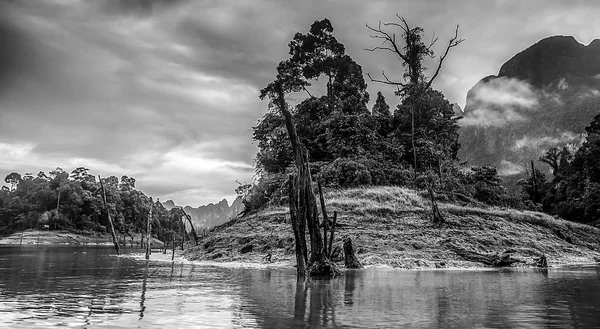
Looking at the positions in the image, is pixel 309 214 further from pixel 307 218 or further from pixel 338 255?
pixel 338 255

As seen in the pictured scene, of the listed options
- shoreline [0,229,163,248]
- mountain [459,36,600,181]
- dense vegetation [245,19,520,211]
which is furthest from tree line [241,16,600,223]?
mountain [459,36,600,181]

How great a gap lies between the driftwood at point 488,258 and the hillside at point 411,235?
0.16m

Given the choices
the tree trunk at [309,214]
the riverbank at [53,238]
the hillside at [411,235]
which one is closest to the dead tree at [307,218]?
the tree trunk at [309,214]

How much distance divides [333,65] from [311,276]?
46.5m

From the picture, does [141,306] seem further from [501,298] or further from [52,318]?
[501,298]

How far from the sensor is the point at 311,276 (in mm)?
17391

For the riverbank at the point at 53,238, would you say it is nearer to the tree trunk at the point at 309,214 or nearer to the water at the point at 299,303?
the tree trunk at the point at 309,214

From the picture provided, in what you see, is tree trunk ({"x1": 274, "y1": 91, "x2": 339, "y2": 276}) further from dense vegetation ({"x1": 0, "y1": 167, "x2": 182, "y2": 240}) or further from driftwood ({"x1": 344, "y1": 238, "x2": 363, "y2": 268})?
dense vegetation ({"x1": 0, "y1": 167, "x2": 182, "y2": 240})

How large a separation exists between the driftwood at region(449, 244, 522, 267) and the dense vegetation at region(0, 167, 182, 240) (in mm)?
73440

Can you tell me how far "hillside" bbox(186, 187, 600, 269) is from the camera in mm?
25578

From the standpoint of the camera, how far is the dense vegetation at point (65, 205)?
9869 cm

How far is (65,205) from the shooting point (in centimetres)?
10206

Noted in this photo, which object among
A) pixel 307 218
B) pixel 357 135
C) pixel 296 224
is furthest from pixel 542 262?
pixel 357 135

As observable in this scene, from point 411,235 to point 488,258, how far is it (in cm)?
522
